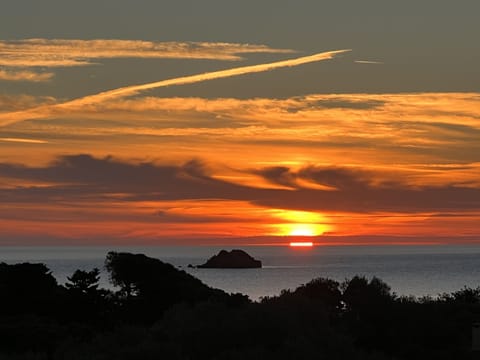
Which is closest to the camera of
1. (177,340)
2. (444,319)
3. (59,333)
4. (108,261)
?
(177,340)

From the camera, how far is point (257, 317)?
138 ft

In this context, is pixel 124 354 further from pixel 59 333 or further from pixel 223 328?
pixel 59 333

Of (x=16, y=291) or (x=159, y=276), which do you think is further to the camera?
(x=159, y=276)

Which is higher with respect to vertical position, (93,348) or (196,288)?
(196,288)

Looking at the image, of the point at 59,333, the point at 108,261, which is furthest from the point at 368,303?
the point at 108,261

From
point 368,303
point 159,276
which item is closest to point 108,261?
point 159,276

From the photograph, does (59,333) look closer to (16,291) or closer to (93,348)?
(93,348)

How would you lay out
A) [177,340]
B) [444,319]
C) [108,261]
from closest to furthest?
1. [177,340]
2. [444,319]
3. [108,261]

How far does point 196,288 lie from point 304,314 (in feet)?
126

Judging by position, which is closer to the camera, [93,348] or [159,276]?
[93,348]

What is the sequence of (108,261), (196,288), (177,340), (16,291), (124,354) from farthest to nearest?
1. (108,261)
2. (196,288)
3. (16,291)
4. (177,340)
5. (124,354)

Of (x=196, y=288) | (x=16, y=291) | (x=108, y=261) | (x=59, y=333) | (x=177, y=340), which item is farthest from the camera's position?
(x=108, y=261)

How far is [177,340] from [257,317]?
328cm

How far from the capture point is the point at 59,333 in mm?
55062
